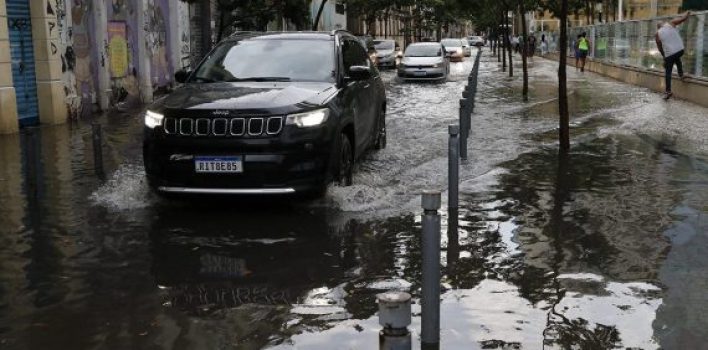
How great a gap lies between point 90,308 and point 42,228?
7.78ft

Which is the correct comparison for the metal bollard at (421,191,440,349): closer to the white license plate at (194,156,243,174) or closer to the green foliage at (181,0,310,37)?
the white license plate at (194,156,243,174)

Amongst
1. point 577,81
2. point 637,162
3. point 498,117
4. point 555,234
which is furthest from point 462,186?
point 577,81

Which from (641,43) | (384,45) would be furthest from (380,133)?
(384,45)

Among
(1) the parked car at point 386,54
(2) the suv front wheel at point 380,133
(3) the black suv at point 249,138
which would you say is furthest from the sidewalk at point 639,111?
(1) the parked car at point 386,54

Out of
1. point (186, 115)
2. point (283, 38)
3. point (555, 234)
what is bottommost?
point (555, 234)

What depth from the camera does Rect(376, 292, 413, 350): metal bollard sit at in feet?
10.6

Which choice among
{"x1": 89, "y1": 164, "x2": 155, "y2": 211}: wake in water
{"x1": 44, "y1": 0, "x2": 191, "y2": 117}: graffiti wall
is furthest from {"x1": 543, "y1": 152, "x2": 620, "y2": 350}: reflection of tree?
{"x1": 44, "y1": 0, "x2": 191, "y2": 117}: graffiti wall

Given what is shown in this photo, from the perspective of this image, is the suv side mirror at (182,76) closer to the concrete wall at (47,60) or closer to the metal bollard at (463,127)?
the metal bollard at (463,127)

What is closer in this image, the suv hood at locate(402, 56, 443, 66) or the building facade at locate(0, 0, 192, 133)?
the building facade at locate(0, 0, 192, 133)

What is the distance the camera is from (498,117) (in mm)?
15484

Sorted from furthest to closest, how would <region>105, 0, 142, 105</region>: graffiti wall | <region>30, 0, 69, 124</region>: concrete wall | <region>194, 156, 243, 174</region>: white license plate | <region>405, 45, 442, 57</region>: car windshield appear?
<region>405, 45, 442, 57</region>: car windshield
<region>105, 0, 142, 105</region>: graffiti wall
<region>30, 0, 69, 124</region>: concrete wall
<region>194, 156, 243, 174</region>: white license plate

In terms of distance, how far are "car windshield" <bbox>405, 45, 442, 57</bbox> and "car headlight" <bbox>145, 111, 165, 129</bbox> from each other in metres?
23.6

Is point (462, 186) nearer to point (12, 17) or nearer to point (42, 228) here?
point (42, 228)

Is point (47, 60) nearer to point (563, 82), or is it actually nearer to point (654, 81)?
point (563, 82)
